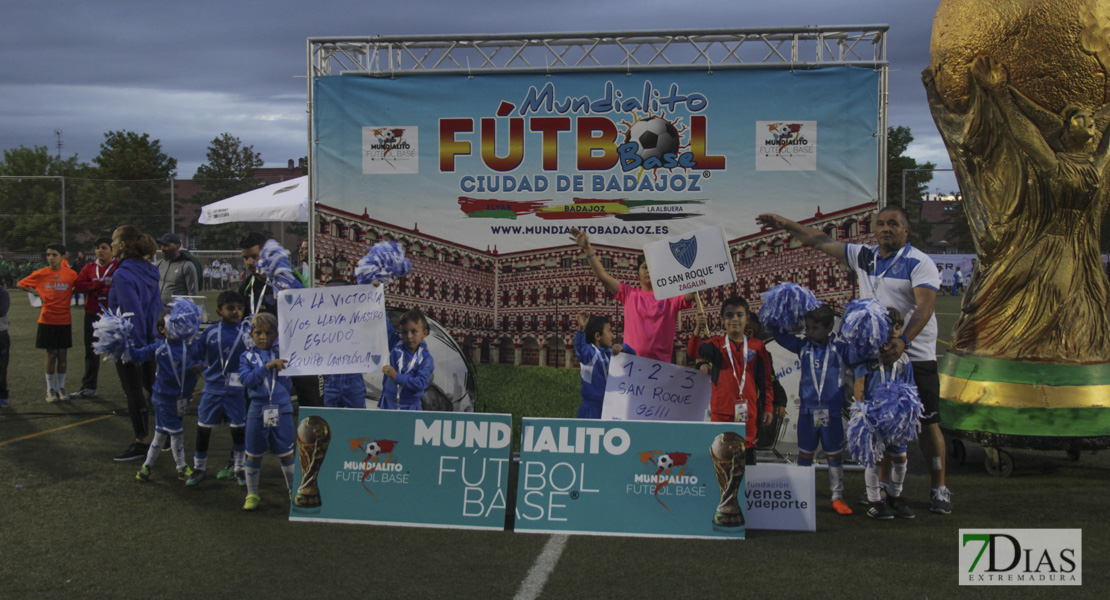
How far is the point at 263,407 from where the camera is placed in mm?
5594

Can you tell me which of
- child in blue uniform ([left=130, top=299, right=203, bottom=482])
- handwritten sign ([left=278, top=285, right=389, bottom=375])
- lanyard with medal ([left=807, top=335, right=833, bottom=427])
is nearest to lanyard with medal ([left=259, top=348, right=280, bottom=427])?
handwritten sign ([left=278, top=285, right=389, bottom=375])

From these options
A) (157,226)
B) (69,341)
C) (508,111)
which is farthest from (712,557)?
(157,226)

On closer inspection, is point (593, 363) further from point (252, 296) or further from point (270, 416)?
point (252, 296)

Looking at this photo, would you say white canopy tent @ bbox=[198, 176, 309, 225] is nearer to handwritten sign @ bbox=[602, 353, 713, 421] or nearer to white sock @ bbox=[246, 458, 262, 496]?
white sock @ bbox=[246, 458, 262, 496]

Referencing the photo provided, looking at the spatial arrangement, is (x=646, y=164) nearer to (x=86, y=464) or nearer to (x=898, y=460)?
(x=898, y=460)

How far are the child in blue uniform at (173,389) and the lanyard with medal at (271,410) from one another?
879 millimetres

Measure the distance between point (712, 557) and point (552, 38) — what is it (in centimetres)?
427

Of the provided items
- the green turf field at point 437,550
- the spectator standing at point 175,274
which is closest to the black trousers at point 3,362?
the spectator standing at point 175,274

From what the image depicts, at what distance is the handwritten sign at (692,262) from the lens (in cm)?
564

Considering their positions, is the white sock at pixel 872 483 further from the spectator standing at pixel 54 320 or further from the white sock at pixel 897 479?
the spectator standing at pixel 54 320

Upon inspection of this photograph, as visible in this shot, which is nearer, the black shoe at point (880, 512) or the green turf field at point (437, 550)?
the green turf field at point (437, 550)

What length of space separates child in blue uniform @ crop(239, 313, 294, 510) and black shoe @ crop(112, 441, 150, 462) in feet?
5.74

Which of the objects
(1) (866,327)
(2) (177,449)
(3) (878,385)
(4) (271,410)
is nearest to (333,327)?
(4) (271,410)

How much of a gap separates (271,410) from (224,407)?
0.62 m
